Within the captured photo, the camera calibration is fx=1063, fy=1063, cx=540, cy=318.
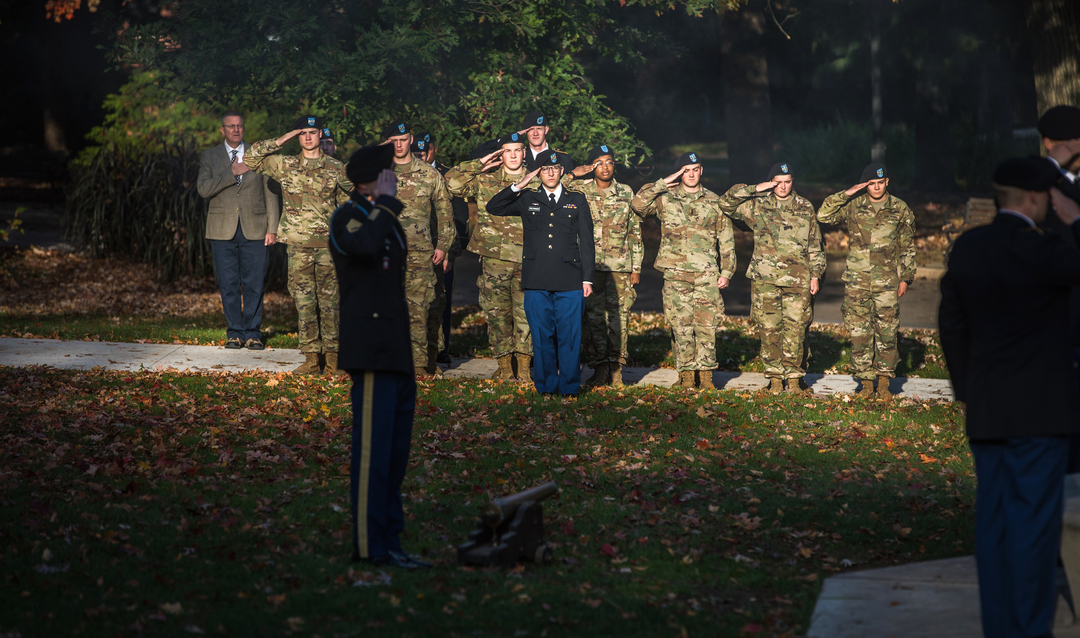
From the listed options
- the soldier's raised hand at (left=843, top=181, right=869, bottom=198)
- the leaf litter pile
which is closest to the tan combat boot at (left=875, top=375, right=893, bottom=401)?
the leaf litter pile

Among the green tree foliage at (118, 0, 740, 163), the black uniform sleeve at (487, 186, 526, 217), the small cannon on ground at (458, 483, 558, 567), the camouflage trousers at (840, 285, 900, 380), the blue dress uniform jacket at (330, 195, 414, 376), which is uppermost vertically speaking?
the green tree foliage at (118, 0, 740, 163)

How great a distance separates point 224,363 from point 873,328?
6.65 metres

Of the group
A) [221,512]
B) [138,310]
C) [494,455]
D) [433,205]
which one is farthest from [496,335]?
[138,310]

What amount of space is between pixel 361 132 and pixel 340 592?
11.0m

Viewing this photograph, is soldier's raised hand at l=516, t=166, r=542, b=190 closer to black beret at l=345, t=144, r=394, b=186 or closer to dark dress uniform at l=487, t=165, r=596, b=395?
dark dress uniform at l=487, t=165, r=596, b=395

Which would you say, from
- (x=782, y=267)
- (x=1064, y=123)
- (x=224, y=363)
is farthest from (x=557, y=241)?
(x=1064, y=123)

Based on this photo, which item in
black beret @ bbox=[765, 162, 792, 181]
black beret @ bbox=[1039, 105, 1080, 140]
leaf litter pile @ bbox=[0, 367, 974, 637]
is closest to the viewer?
leaf litter pile @ bbox=[0, 367, 974, 637]

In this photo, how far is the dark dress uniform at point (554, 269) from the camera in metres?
9.75

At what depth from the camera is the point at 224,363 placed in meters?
11.2

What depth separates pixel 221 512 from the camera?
649 cm

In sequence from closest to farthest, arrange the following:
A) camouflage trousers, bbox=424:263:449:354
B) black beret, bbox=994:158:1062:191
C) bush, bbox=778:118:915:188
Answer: black beret, bbox=994:158:1062:191 < camouflage trousers, bbox=424:263:449:354 < bush, bbox=778:118:915:188

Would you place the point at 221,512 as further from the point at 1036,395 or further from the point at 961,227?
the point at 961,227

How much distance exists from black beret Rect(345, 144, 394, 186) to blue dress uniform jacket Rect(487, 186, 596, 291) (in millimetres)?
4002

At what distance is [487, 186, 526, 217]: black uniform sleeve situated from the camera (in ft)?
32.3
